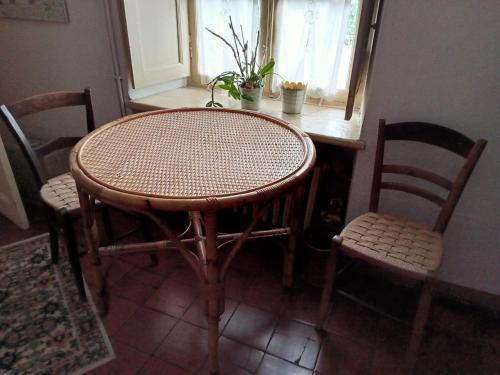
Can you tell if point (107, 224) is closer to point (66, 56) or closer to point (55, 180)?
point (55, 180)

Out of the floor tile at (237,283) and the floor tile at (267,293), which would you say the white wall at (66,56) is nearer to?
the floor tile at (237,283)

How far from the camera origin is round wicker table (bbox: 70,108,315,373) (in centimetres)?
103

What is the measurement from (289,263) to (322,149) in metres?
0.70

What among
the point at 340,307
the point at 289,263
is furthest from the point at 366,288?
the point at 289,263

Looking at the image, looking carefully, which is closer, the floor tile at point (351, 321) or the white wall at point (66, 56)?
the floor tile at point (351, 321)

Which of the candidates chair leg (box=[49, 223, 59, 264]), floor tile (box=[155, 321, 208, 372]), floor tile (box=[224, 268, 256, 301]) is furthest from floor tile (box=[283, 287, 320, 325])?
chair leg (box=[49, 223, 59, 264])

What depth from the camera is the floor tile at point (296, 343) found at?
4.76 ft

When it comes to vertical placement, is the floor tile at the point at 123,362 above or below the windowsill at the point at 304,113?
below

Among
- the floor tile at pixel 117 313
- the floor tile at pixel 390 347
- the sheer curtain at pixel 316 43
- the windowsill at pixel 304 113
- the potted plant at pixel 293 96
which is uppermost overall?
the sheer curtain at pixel 316 43

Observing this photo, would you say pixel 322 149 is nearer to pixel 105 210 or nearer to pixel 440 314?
pixel 440 314

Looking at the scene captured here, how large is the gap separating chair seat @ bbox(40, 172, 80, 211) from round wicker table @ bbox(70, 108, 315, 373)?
0.19 metres

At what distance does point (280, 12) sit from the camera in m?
1.99

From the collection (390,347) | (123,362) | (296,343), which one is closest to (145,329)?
(123,362)

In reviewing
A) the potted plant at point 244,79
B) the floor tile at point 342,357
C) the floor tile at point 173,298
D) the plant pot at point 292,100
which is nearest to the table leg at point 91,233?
the floor tile at point 173,298
